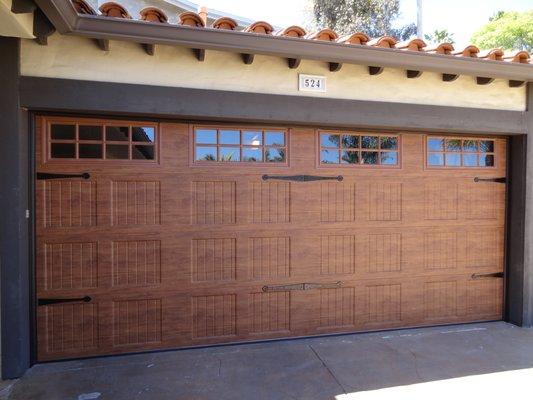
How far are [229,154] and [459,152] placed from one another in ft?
8.49

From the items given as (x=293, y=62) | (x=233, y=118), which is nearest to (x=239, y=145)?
(x=233, y=118)

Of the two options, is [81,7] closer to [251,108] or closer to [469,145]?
[251,108]

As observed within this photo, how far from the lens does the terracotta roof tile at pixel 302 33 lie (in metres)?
3.19

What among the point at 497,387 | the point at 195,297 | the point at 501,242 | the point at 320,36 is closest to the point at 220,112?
the point at 320,36

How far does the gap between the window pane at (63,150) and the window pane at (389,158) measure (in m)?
3.01

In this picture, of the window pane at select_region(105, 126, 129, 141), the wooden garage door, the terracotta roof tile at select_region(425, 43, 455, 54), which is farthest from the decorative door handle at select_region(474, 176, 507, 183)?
the window pane at select_region(105, 126, 129, 141)

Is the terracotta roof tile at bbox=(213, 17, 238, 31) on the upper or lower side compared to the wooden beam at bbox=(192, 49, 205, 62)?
upper

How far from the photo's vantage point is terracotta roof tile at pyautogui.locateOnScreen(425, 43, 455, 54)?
381 cm

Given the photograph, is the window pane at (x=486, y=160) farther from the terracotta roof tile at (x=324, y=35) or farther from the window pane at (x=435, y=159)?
the terracotta roof tile at (x=324, y=35)

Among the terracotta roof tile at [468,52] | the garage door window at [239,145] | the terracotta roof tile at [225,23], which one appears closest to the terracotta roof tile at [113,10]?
the terracotta roof tile at [225,23]

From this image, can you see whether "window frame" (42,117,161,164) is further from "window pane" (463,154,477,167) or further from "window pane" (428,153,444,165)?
"window pane" (463,154,477,167)

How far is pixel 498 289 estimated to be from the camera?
15.7ft

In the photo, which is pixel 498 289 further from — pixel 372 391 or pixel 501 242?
pixel 372 391

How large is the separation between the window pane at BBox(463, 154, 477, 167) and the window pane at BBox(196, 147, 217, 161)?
280 cm
